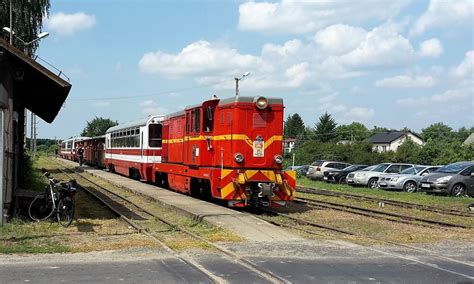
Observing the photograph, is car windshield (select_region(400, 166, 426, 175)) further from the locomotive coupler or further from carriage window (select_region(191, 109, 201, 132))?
the locomotive coupler

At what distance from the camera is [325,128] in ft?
374

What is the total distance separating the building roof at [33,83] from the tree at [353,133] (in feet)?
379

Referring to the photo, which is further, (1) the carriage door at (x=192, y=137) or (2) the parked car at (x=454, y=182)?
(2) the parked car at (x=454, y=182)

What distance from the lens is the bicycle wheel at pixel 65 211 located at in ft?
42.7

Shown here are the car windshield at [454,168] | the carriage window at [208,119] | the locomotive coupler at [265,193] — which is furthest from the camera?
the car windshield at [454,168]

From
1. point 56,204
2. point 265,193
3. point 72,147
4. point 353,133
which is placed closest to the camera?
point 56,204

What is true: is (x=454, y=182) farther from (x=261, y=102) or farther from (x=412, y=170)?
(x=261, y=102)

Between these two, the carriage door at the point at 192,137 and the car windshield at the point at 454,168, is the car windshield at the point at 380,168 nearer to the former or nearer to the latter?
the car windshield at the point at 454,168

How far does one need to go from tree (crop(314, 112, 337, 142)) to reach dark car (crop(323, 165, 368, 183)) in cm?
7453

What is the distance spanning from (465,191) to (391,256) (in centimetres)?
1651

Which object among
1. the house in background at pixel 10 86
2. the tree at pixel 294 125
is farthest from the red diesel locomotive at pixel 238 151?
the tree at pixel 294 125

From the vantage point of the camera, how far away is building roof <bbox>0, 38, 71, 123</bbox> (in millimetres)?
11977

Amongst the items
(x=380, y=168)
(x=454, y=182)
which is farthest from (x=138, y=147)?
(x=454, y=182)

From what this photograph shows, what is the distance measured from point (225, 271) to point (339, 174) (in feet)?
96.5
